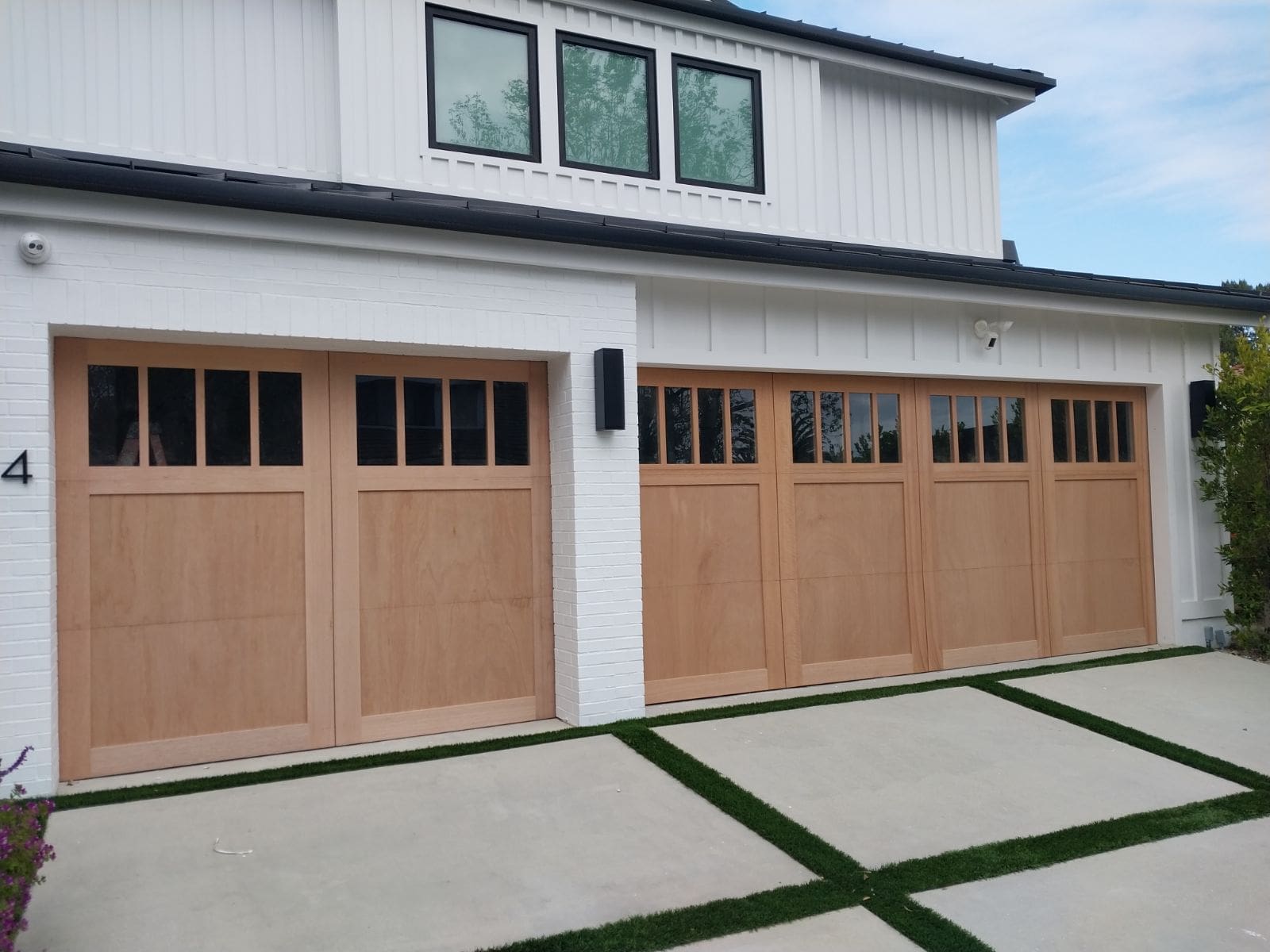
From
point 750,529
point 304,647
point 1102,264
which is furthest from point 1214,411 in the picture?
point 304,647

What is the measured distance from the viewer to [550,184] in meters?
6.33

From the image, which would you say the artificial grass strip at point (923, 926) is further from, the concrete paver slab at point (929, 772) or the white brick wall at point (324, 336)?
the white brick wall at point (324, 336)

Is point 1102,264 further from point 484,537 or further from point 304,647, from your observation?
point 304,647

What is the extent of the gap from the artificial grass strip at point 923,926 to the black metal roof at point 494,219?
12.4ft

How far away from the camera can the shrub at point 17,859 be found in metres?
2.65

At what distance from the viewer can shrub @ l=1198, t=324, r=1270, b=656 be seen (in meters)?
7.82

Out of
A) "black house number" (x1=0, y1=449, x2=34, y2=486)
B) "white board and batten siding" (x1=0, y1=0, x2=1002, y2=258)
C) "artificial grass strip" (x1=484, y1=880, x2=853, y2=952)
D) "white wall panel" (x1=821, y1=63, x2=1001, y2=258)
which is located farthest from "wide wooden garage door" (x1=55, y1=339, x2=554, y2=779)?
"white wall panel" (x1=821, y1=63, x2=1001, y2=258)

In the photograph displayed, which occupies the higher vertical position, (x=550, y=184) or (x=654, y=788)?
(x=550, y=184)

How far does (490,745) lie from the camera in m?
5.32

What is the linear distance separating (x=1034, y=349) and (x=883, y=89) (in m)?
2.56

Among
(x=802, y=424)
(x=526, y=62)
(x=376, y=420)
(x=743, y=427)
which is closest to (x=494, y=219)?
(x=376, y=420)

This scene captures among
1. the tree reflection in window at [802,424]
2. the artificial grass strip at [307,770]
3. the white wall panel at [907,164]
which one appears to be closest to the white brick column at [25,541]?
the artificial grass strip at [307,770]

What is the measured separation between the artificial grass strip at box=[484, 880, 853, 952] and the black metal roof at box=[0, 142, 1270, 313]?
3571 mm

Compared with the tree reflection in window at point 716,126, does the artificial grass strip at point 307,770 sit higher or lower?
lower
